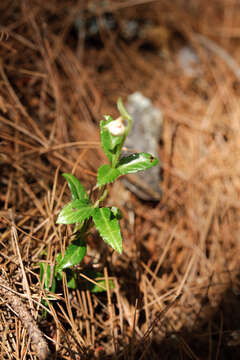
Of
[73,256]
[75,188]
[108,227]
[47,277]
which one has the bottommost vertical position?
[47,277]

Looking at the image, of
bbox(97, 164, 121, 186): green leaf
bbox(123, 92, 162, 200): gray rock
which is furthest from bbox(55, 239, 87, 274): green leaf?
bbox(123, 92, 162, 200): gray rock

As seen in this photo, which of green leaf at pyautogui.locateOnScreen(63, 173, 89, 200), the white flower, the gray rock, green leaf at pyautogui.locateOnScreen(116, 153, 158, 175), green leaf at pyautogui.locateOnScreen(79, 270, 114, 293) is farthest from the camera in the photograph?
the gray rock

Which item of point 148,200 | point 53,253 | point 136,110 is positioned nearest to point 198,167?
point 148,200

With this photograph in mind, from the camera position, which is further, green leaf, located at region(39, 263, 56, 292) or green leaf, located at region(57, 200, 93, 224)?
green leaf, located at region(39, 263, 56, 292)

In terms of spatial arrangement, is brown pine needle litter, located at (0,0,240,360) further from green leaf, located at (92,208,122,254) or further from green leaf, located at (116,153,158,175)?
green leaf, located at (116,153,158,175)

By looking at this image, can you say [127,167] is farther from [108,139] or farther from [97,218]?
[97,218]

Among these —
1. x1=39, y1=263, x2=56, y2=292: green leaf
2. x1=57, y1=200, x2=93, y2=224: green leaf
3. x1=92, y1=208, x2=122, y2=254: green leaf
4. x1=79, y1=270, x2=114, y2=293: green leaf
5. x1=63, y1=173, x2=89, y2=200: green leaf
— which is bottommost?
x1=79, y1=270, x2=114, y2=293: green leaf

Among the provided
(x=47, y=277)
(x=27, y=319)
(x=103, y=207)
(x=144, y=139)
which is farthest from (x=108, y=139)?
→ (x=144, y=139)
